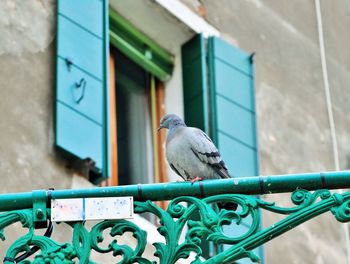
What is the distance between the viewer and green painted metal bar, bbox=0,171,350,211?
5.67 m

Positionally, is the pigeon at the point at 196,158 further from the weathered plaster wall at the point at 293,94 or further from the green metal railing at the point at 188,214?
the weathered plaster wall at the point at 293,94

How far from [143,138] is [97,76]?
1.12 metres

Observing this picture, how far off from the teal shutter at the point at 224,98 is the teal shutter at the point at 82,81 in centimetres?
102

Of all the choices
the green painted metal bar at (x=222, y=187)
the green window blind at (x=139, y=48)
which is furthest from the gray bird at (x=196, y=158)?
the green window blind at (x=139, y=48)

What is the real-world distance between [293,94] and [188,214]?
17.4 ft

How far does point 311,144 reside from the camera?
10.7 m

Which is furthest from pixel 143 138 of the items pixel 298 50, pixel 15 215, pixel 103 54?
pixel 15 215

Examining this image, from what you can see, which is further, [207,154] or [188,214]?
[207,154]

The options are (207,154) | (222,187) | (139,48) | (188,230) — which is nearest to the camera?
(188,230)

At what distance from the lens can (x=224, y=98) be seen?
9766 mm

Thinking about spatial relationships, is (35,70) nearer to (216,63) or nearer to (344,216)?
(216,63)

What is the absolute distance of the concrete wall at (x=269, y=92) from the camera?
323 inches

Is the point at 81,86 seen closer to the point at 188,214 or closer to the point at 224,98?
the point at 224,98

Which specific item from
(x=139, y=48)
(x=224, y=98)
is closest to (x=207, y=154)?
(x=224, y=98)
